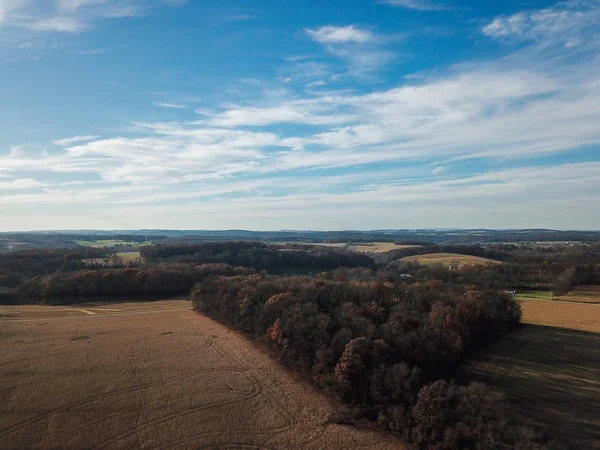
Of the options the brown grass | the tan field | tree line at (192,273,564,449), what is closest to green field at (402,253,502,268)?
the brown grass

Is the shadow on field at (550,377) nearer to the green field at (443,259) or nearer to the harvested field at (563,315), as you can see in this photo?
the harvested field at (563,315)

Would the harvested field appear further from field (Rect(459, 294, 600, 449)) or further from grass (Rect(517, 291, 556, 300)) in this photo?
grass (Rect(517, 291, 556, 300))

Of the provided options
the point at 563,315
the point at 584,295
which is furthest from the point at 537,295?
the point at 563,315

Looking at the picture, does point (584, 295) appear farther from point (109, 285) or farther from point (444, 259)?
point (109, 285)

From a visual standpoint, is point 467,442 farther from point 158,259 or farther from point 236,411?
point 158,259

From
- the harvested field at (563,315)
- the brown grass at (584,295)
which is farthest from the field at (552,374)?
the brown grass at (584,295)
